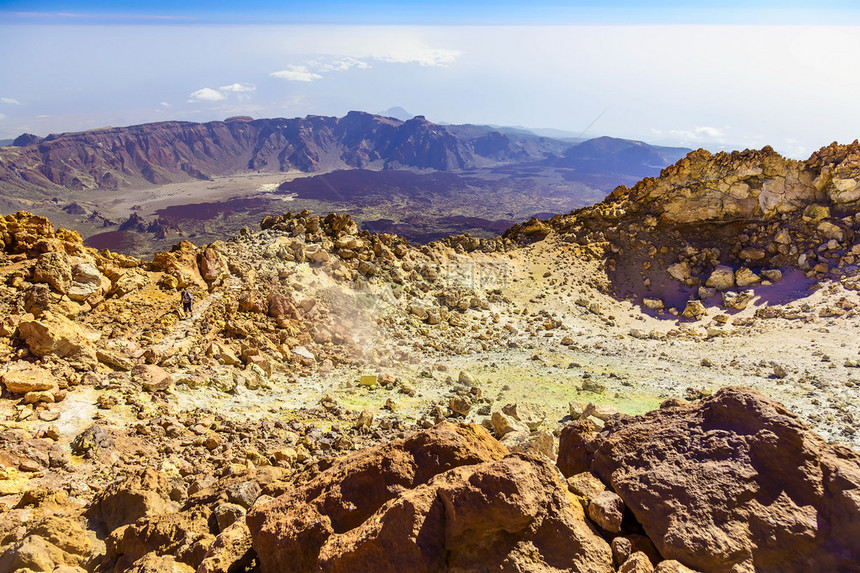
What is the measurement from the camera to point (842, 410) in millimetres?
9062

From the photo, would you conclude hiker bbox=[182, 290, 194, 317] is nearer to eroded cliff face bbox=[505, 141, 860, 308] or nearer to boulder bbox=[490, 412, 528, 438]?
boulder bbox=[490, 412, 528, 438]

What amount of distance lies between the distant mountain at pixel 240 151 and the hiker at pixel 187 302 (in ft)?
389

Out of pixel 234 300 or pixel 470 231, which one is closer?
pixel 234 300

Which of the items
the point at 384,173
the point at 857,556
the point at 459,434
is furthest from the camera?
the point at 384,173

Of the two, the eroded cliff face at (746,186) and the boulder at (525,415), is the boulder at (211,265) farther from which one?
the eroded cliff face at (746,186)

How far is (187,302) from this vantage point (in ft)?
34.5

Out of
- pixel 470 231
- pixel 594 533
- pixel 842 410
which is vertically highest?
pixel 594 533

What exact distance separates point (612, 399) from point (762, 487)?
290 inches

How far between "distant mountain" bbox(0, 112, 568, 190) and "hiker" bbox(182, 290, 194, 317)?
118 meters

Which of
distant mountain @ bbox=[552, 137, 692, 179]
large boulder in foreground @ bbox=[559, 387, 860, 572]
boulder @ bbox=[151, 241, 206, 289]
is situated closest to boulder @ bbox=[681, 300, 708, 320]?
large boulder in foreground @ bbox=[559, 387, 860, 572]

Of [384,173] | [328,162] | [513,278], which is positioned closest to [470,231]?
[513,278]

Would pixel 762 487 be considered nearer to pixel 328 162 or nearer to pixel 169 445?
pixel 169 445

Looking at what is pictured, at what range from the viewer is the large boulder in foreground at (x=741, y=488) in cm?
277

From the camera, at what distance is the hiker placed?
407 inches
